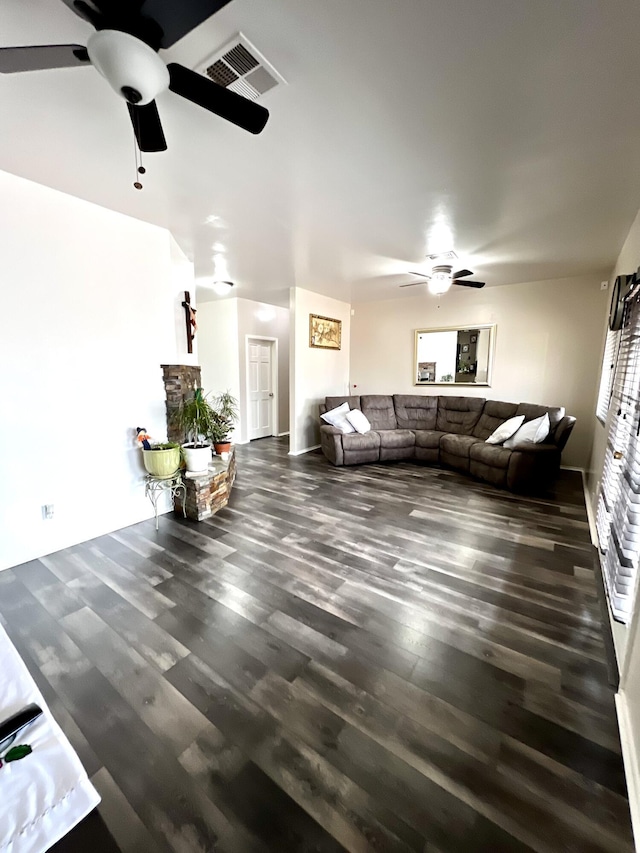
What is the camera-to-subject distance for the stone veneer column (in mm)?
3363


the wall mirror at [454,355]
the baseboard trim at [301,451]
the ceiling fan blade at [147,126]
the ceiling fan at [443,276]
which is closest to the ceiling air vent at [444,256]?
the ceiling fan at [443,276]

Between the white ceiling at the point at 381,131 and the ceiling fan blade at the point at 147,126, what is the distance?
21 centimetres

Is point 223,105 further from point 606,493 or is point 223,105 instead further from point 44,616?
point 606,493

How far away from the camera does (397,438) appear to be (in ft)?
17.6

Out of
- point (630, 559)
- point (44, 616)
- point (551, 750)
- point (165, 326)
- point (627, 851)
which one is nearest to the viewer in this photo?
point (627, 851)

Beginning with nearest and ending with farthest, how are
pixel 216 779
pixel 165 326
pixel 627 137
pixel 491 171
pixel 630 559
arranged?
pixel 216 779
pixel 630 559
pixel 627 137
pixel 491 171
pixel 165 326

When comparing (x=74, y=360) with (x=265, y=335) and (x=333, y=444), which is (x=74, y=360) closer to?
(x=333, y=444)

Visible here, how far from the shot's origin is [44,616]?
2.02 meters

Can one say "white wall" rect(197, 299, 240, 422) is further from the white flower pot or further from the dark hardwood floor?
the dark hardwood floor

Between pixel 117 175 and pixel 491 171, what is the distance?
92.6 inches

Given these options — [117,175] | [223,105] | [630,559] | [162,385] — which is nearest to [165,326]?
[162,385]

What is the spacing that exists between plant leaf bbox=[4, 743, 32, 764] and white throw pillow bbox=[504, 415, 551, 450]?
4338mm

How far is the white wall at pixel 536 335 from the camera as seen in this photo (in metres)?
4.68

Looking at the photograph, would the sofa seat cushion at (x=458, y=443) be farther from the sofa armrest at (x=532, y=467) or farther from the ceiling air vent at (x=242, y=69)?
the ceiling air vent at (x=242, y=69)
